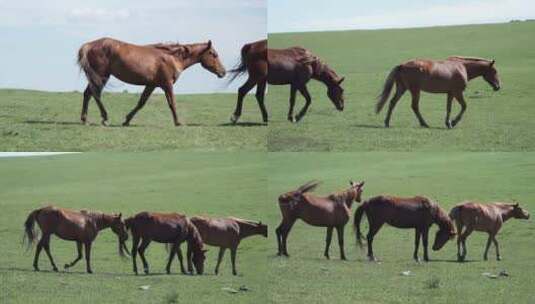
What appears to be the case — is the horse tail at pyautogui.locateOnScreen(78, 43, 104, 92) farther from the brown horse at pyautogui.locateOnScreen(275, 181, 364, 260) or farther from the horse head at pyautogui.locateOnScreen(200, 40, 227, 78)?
the brown horse at pyautogui.locateOnScreen(275, 181, 364, 260)

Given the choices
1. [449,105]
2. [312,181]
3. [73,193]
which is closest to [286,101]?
[312,181]

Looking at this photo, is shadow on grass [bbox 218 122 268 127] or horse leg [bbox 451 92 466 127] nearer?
horse leg [bbox 451 92 466 127]

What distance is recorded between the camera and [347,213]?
1148 centimetres

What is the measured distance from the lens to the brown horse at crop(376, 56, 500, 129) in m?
11.2

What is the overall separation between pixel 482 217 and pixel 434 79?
151cm

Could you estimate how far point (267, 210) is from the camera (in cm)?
1152

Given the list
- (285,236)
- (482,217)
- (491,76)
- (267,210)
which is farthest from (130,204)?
(491,76)

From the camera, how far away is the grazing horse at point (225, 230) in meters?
11.5

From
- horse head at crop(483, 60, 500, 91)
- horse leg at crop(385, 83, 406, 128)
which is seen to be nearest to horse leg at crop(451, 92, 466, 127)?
horse head at crop(483, 60, 500, 91)

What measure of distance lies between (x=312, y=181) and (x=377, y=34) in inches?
68.4

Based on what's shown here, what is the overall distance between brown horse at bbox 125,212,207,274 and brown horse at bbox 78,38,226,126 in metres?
1.00

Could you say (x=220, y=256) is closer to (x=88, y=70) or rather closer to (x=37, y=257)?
(x=37, y=257)

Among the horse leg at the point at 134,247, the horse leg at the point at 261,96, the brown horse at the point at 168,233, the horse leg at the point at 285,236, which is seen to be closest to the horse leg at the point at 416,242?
the horse leg at the point at 285,236

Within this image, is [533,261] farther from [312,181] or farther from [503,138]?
[312,181]
